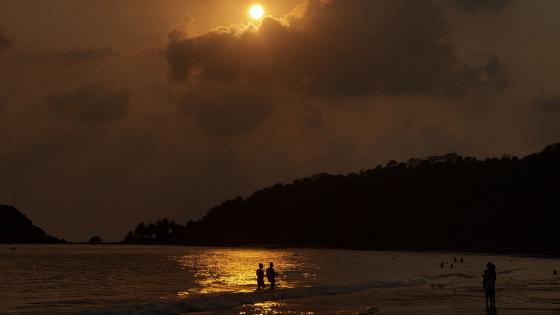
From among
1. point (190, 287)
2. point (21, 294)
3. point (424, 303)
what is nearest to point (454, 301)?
point (424, 303)

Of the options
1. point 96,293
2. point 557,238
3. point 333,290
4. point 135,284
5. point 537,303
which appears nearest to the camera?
point 537,303

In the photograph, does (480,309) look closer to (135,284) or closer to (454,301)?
(454,301)

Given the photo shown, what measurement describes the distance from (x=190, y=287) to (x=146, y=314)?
2603cm

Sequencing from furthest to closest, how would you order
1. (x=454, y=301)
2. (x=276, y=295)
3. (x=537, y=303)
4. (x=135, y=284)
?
1. (x=135, y=284)
2. (x=276, y=295)
3. (x=454, y=301)
4. (x=537, y=303)

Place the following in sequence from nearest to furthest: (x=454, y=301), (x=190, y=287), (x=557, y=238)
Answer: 1. (x=454, y=301)
2. (x=190, y=287)
3. (x=557, y=238)

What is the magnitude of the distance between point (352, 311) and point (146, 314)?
466 inches

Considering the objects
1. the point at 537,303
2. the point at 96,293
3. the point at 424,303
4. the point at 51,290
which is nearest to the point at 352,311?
the point at 424,303

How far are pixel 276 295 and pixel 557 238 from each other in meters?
164

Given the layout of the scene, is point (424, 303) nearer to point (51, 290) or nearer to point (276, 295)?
point (276, 295)

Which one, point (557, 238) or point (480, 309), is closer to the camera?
point (480, 309)

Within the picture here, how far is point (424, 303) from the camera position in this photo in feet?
143

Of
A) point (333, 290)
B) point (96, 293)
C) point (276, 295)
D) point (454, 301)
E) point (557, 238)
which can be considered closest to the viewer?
point (454, 301)

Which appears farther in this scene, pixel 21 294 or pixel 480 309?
pixel 21 294

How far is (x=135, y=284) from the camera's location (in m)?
72.2
